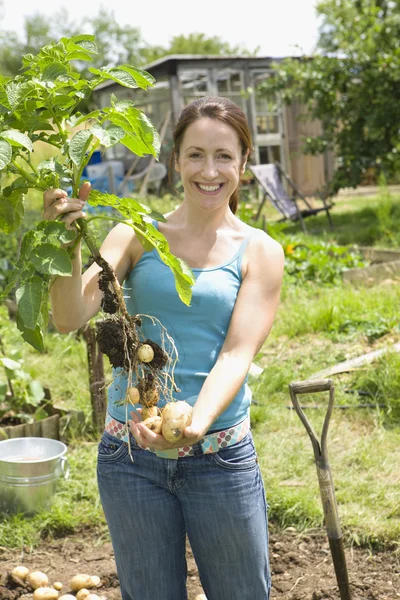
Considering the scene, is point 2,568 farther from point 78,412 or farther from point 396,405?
Result: point 396,405

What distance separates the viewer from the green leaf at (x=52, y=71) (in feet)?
5.29

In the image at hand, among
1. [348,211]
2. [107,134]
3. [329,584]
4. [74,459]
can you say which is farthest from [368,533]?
[348,211]

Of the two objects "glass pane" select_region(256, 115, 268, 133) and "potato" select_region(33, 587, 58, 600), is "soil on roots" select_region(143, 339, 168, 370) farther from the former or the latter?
"glass pane" select_region(256, 115, 268, 133)

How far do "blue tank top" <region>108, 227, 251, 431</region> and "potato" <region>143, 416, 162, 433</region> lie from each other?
113 mm

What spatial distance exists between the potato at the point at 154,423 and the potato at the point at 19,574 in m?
1.47

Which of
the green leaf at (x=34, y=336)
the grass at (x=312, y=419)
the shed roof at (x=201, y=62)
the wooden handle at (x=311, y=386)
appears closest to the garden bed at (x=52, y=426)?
the grass at (x=312, y=419)

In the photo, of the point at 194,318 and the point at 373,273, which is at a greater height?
the point at 194,318

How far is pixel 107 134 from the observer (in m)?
1.60

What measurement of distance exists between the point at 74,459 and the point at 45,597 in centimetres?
107

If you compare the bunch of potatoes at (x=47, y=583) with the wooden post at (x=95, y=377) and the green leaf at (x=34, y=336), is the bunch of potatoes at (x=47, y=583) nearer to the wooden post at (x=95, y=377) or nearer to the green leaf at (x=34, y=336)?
the wooden post at (x=95, y=377)

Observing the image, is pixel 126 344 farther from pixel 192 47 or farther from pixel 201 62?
pixel 192 47

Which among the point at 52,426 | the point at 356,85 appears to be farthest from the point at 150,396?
the point at 356,85

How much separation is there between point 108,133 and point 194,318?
523 mm

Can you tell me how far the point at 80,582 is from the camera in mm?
2789
